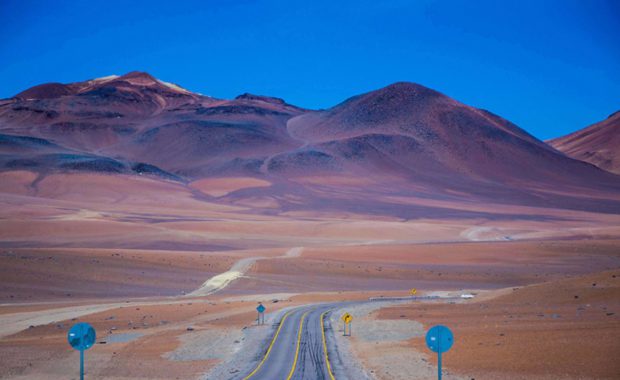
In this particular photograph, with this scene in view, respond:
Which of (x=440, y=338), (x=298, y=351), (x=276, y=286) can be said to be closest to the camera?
(x=440, y=338)

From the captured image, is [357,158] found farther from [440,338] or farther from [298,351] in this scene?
[440,338]

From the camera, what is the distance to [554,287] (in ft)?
108

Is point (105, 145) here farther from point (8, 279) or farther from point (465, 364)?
point (465, 364)

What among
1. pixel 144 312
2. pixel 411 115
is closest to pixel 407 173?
pixel 411 115

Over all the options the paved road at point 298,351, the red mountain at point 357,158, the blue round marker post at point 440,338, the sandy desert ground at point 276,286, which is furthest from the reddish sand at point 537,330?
the red mountain at point 357,158

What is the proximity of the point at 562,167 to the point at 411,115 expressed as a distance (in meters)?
43.8

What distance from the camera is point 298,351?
69.3ft

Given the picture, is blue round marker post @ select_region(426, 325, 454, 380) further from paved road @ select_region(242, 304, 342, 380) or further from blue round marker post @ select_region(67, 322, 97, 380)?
blue round marker post @ select_region(67, 322, 97, 380)

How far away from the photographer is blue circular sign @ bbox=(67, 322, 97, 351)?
12.9 meters

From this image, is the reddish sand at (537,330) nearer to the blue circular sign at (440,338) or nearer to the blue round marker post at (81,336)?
the blue circular sign at (440,338)

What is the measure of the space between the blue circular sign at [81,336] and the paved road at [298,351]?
491 cm

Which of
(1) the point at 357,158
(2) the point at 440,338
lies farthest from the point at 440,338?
(1) the point at 357,158

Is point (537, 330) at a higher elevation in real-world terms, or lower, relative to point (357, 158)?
lower

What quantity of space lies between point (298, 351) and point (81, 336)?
941 cm
